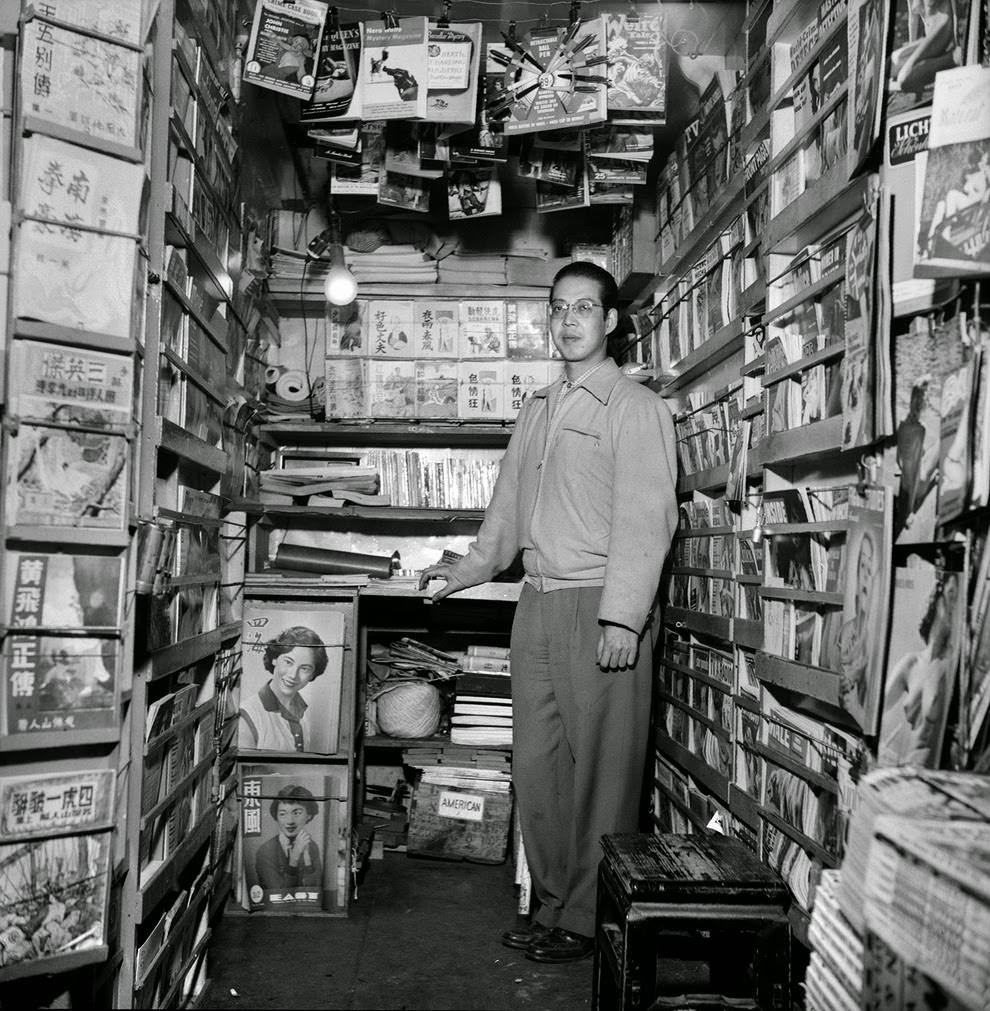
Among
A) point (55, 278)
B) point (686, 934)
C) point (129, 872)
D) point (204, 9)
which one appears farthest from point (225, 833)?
point (204, 9)

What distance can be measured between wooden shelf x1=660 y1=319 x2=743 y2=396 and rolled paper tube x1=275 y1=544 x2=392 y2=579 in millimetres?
1184

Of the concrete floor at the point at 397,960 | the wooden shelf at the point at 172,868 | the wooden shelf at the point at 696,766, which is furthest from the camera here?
the wooden shelf at the point at 696,766

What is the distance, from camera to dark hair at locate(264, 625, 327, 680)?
9.70ft

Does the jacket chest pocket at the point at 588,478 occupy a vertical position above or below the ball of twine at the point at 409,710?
above

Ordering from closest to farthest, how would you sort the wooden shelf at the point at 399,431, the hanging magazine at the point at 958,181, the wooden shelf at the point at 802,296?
the hanging magazine at the point at 958,181, the wooden shelf at the point at 802,296, the wooden shelf at the point at 399,431

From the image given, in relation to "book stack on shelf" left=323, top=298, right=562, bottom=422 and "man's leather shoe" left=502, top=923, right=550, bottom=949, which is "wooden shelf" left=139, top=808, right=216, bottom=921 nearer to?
"man's leather shoe" left=502, top=923, right=550, bottom=949

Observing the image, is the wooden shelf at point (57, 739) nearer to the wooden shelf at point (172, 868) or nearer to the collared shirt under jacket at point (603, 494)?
the wooden shelf at point (172, 868)

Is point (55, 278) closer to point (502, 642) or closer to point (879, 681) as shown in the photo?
point (879, 681)

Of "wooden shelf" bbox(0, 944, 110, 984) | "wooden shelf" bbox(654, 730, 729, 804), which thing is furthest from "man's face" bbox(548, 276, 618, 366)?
"wooden shelf" bbox(0, 944, 110, 984)

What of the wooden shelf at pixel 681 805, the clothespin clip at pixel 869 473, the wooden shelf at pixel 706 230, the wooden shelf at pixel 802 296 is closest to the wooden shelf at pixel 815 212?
the wooden shelf at pixel 802 296

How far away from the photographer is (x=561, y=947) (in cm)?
245

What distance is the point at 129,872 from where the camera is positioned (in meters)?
1.78

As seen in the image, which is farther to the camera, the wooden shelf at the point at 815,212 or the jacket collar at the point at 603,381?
the jacket collar at the point at 603,381

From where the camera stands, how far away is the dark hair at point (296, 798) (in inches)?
115
